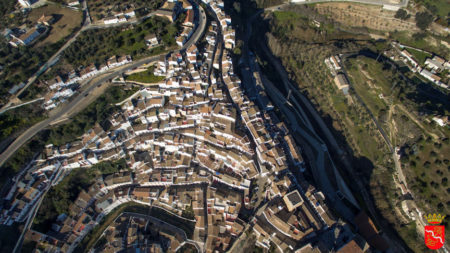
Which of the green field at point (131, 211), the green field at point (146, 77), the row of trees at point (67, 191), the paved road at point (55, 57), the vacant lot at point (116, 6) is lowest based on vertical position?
the green field at point (131, 211)

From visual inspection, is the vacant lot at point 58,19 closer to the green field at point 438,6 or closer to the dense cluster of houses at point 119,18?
A: the dense cluster of houses at point 119,18

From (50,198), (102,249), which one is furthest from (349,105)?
(50,198)

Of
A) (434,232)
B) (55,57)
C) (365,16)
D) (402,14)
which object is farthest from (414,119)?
(55,57)

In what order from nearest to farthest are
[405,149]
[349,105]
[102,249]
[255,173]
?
[102,249]
[255,173]
[405,149]
[349,105]

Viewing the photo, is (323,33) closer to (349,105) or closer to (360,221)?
(349,105)

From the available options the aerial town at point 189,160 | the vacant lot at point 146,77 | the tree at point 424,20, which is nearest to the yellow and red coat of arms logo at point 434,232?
the aerial town at point 189,160

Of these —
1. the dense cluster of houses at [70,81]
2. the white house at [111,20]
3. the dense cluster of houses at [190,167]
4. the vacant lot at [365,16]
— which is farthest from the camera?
the vacant lot at [365,16]
